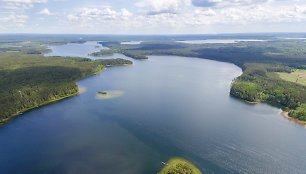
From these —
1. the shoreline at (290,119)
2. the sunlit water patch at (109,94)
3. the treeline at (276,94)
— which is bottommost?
the shoreline at (290,119)

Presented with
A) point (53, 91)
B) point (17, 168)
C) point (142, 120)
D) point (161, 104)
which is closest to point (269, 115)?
→ point (161, 104)

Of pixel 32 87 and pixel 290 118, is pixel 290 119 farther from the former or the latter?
pixel 32 87

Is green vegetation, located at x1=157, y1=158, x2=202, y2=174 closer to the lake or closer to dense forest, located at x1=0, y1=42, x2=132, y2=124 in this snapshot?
the lake

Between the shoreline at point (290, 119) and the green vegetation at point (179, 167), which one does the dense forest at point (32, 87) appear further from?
the shoreline at point (290, 119)

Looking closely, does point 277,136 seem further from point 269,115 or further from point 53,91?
point 53,91

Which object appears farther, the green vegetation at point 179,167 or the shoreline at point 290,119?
the shoreline at point 290,119

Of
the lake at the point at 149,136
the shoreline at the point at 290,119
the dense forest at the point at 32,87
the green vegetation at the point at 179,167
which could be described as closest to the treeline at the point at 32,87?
the dense forest at the point at 32,87

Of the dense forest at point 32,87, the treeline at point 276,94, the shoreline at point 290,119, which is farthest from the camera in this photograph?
the treeline at point 276,94
